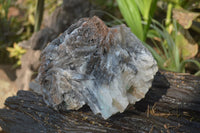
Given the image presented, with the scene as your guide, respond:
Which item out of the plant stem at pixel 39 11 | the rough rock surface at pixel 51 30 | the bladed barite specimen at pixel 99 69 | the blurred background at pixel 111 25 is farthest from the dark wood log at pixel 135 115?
the plant stem at pixel 39 11

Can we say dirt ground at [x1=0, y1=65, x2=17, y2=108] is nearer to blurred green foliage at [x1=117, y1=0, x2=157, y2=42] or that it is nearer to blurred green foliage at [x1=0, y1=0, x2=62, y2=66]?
blurred green foliage at [x1=0, y1=0, x2=62, y2=66]

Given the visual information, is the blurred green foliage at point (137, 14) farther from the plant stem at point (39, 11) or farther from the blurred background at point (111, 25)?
the plant stem at point (39, 11)

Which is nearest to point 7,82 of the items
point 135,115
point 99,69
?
point 99,69

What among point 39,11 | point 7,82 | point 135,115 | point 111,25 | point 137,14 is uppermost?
point 39,11

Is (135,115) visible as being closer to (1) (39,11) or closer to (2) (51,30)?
(2) (51,30)

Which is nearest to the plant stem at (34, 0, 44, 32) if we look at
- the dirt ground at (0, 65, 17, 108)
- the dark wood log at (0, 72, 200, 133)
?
the dirt ground at (0, 65, 17, 108)

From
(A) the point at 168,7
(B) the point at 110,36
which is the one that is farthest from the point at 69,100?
(A) the point at 168,7
